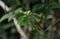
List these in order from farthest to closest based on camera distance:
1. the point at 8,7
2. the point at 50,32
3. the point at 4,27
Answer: the point at 4,27, the point at 50,32, the point at 8,7

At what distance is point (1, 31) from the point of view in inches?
64.0

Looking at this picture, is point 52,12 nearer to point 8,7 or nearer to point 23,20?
point 8,7

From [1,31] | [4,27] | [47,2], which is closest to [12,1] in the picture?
[47,2]

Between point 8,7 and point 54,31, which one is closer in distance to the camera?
point 8,7

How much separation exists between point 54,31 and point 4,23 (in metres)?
0.53

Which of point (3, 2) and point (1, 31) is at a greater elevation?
point (3, 2)

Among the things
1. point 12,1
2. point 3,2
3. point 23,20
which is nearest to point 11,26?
point 3,2

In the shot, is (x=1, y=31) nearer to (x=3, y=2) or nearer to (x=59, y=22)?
(x=3, y=2)

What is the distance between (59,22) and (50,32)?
12 centimetres

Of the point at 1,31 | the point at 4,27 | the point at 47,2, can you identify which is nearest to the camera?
the point at 47,2

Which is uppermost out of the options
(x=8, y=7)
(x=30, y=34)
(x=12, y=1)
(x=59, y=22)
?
(x=12, y=1)

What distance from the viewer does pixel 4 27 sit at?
71.5 inches

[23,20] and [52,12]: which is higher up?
[23,20]

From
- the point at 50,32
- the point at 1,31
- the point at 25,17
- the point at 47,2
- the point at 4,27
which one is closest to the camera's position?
the point at 25,17
